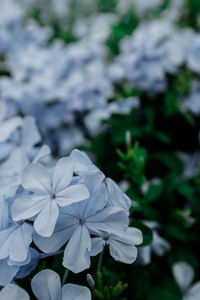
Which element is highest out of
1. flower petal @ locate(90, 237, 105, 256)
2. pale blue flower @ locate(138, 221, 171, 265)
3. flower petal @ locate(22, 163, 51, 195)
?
flower petal @ locate(22, 163, 51, 195)

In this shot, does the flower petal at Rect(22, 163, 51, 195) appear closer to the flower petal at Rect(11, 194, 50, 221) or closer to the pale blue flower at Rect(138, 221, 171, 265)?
the flower petal at Rect(11, 194, 50, 221)

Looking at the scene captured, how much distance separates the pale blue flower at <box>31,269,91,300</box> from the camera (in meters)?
0.51

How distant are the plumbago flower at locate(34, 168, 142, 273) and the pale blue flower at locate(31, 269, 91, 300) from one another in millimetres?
30

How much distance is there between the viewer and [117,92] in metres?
1.24

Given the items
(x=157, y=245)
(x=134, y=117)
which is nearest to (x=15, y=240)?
(x=157, y=245)

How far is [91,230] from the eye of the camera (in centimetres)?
54

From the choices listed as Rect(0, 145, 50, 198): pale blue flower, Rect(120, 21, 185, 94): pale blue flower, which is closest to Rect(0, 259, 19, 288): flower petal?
Rect(0, 145, 50, 198): pale blue flower

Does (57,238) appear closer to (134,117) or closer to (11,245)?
(11,245)

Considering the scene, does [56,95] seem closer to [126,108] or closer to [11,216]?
[126,108]

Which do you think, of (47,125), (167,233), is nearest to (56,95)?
(47,125)

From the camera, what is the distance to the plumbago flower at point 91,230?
0.52m

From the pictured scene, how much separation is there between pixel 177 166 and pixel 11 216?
0.52m

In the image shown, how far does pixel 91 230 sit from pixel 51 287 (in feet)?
0.34

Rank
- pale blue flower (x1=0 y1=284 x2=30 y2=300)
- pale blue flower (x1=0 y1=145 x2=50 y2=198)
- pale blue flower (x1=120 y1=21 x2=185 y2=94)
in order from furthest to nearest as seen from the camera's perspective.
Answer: pale blue flower (x1=120 y1=21 x2=185 y2=94), pale blue flower (x1=0 y1=145 x2=50 y2=198), pale blue flower (x1=0 y1=284 x2=30 y2=300)
